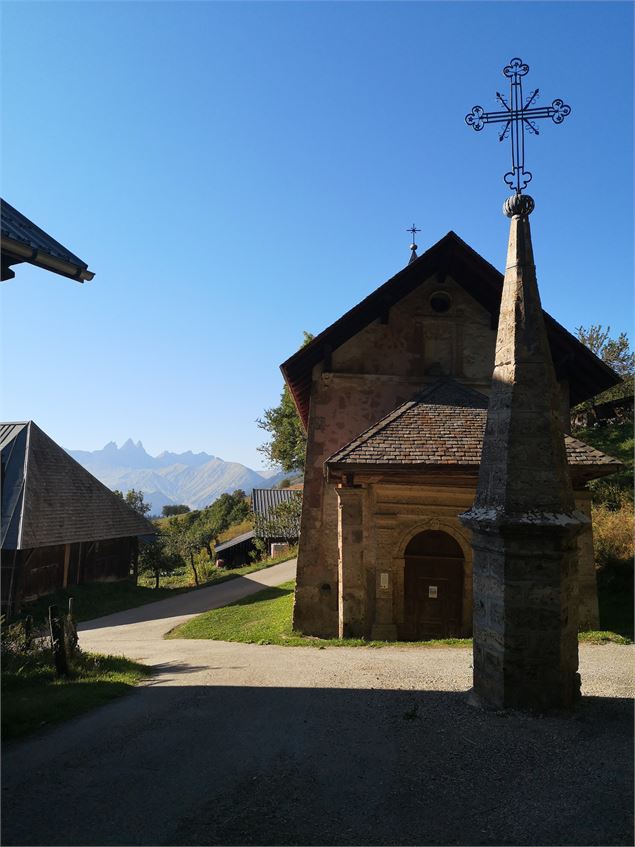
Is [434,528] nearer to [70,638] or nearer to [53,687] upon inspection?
[70,638]

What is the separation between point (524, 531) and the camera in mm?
5426

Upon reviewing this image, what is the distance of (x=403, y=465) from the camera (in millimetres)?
10320

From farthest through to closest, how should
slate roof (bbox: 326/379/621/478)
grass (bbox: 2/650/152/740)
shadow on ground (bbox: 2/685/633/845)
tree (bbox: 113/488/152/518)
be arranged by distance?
tree (bbox: 113/488/152/518) → slate roof (bbox: 326/379/621/478) → grass (bbox: 2/650/152/740) → shadow on ground (bbox: 2/685/633/845)

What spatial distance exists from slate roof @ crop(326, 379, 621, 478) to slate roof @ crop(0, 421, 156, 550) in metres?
→ 15.6

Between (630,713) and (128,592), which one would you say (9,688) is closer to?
(630,713)

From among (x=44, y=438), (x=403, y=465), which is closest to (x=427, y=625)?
(x=403, y=465)

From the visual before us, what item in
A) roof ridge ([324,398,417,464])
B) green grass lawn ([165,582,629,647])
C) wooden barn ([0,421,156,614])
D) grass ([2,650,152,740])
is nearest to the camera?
grass ([2,650,152,740])

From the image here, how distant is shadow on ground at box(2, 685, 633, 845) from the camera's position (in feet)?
11.8

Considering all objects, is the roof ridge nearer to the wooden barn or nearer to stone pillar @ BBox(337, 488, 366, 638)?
stone pillar @ BBox(337, 488, 366, 638)

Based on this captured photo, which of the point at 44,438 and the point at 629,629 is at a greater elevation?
the point at 44,438

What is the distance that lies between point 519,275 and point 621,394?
31211 mm

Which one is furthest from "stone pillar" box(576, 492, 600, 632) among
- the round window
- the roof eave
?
the roof eave

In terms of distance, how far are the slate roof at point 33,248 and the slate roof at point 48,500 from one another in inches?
649

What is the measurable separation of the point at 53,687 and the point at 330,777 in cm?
492
